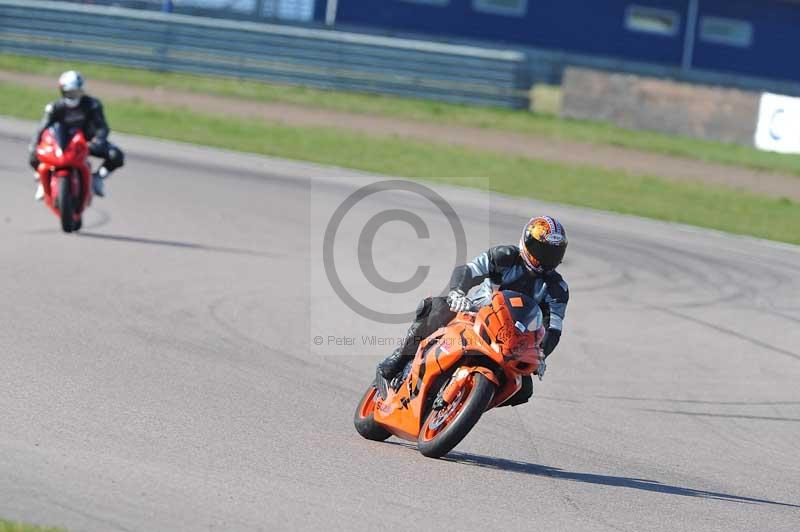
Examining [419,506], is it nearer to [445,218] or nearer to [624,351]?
[624,351]

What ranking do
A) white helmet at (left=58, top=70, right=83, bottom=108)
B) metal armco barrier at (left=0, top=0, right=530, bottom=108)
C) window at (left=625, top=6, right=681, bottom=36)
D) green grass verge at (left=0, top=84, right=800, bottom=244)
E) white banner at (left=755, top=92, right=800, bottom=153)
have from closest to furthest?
white helmet at (left=58, top=70, right=83, bottom=108), green grass verge at (left=0, top=84, right=800, bottom=244), white banner at (left=755, top=92, right=800, bottom=153), metal armco barrier at (left=0, top=0, right=530, bottom=108), window at (left=625, top=6, right=681, bottom=36)

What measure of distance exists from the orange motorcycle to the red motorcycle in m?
7.25

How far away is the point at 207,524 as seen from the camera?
5266 mm

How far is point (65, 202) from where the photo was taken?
13.4 m

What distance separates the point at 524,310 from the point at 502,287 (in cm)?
50

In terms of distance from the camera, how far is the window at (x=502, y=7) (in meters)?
40.3

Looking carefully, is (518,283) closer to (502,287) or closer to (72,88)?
(502,287)

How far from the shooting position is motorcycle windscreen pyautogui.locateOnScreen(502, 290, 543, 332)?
6695 millimetres

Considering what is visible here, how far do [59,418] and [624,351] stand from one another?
5799 mm

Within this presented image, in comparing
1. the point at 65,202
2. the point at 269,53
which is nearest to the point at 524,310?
the point at 65,202

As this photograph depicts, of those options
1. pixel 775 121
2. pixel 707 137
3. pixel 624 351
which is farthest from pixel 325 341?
pixel 707 137

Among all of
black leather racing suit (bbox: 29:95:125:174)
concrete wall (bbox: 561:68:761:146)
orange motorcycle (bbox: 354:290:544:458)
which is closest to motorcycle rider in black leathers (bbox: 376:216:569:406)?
orange motorcycle (bbox: 354:290:544:458)

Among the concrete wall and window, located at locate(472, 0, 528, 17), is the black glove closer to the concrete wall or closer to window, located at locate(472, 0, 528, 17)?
the concrete wall

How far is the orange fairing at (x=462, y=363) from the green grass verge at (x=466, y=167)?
13139 mm
